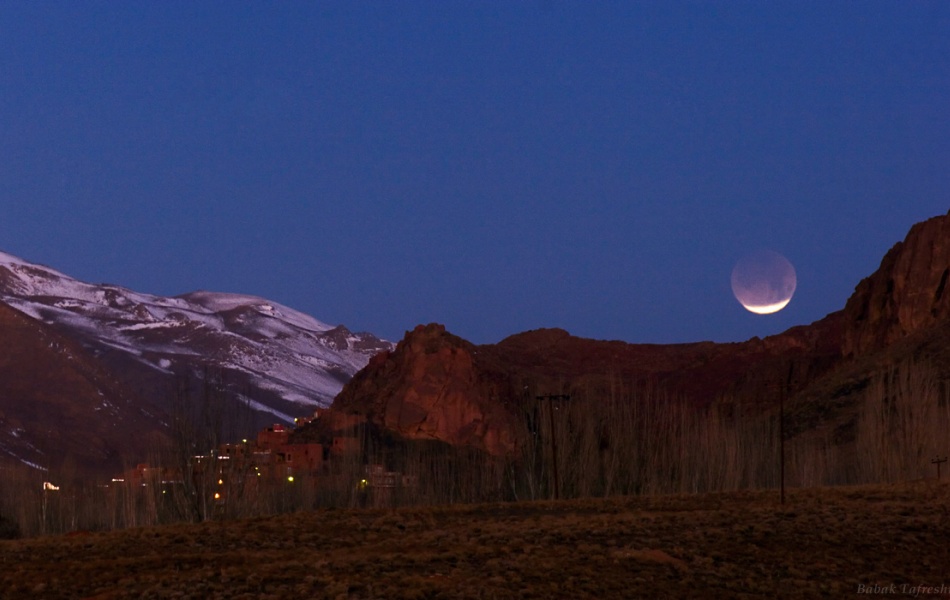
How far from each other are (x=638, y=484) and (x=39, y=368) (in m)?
118

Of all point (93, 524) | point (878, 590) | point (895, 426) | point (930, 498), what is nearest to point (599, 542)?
point (878, 590)

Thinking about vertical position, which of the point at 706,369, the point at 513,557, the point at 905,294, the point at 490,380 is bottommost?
the point at 513,557

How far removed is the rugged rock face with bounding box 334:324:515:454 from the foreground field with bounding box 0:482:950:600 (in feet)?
200

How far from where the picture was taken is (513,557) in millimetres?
19688

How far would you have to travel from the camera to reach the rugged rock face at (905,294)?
8162cm

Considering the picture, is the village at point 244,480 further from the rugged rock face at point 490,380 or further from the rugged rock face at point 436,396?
the rugged rock face at point 490,380

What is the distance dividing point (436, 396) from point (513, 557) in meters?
73.5

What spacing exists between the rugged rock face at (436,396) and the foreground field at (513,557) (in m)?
61.0

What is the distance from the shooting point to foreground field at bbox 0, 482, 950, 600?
1725 cm

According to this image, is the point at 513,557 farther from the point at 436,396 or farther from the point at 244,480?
the point at 436,396

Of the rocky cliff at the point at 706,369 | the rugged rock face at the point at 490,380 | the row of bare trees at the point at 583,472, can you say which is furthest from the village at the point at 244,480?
the rugged rock face at the point at 490,380

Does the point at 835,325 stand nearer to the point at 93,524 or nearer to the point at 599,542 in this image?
the point at 93,524

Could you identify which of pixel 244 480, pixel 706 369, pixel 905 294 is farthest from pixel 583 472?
pixel 706 369

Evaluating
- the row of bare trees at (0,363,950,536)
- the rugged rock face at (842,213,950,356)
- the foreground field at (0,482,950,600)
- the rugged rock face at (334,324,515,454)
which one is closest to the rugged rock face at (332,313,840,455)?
the rugged rock face at (334,324,515,454)
